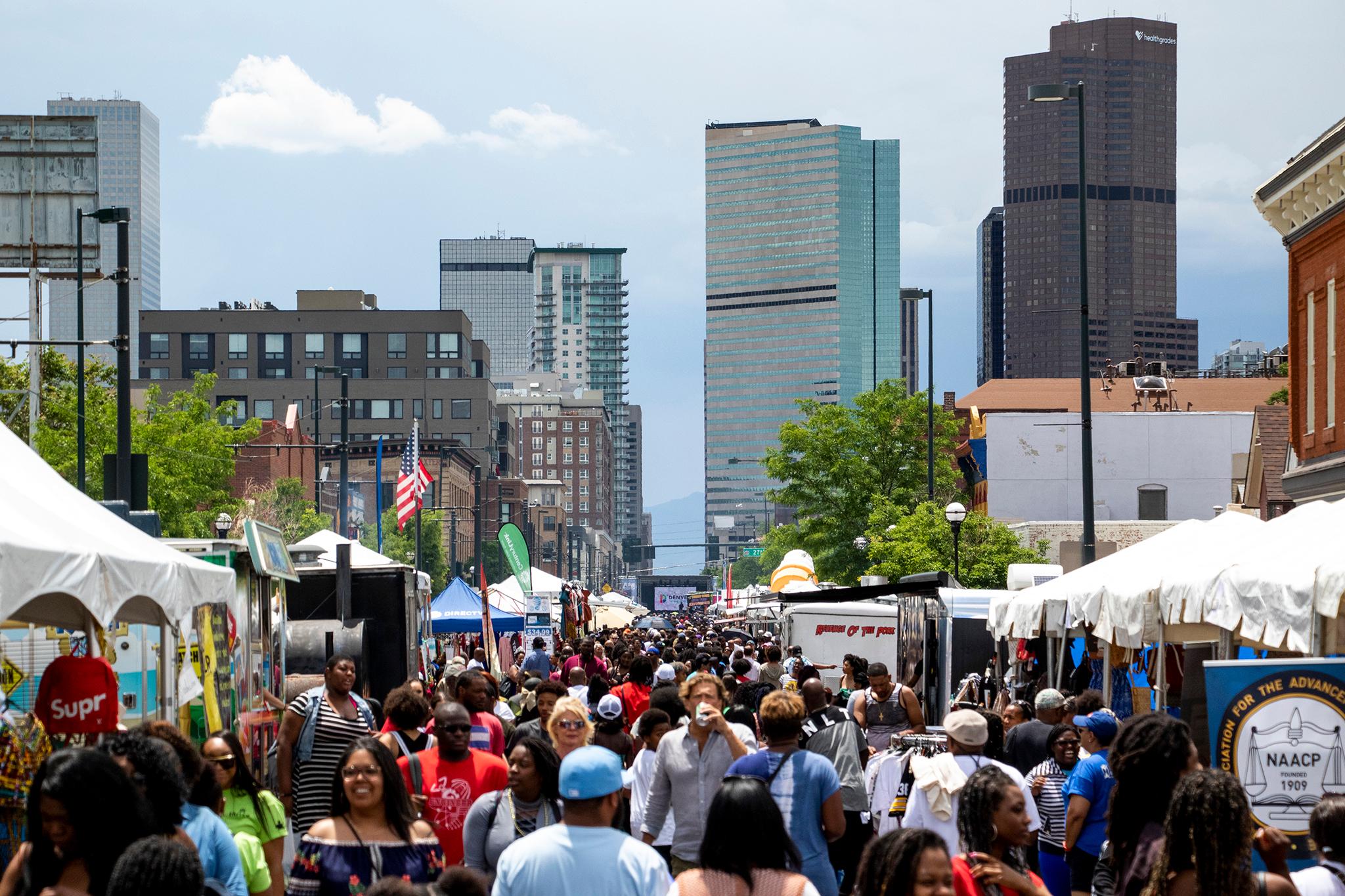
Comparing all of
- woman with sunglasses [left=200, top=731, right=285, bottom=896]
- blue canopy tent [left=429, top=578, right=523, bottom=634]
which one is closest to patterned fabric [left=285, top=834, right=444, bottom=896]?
woman with sunglasses [left=200, top=731, right=285, bottom=896]

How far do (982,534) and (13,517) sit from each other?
41720mm

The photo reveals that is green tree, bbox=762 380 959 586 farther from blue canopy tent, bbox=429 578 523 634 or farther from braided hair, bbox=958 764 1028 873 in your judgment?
braided hair, bbox=958 764 1028 873

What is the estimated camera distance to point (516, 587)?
40844 mm

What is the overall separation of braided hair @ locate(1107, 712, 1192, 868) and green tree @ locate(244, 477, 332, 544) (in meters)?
60.0

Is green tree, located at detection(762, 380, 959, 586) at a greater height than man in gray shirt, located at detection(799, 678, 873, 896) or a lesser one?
greater

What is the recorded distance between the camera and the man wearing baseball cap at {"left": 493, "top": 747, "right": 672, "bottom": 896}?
19.7ft

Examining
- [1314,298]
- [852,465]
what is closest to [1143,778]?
[1314,298]

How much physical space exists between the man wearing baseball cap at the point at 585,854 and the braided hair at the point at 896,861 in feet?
2.88

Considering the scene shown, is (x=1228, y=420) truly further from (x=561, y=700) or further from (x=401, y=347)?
(x=401, y=347)

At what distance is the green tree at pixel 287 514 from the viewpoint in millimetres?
68500

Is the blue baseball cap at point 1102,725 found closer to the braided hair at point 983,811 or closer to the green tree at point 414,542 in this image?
the braided hair at point 983,811

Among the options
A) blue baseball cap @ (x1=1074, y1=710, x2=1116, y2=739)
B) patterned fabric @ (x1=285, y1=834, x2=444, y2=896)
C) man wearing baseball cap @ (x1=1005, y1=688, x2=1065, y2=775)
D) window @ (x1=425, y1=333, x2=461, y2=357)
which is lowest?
man wearing baseball cap @ (x1=1005, y1=688, x2=1065, y2=775)

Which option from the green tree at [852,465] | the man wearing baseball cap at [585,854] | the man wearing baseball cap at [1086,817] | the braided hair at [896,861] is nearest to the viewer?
the braided hair at [896,861]

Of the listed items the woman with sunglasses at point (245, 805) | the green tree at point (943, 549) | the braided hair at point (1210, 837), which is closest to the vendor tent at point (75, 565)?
the woman with sunglasses at point (245, 805)
